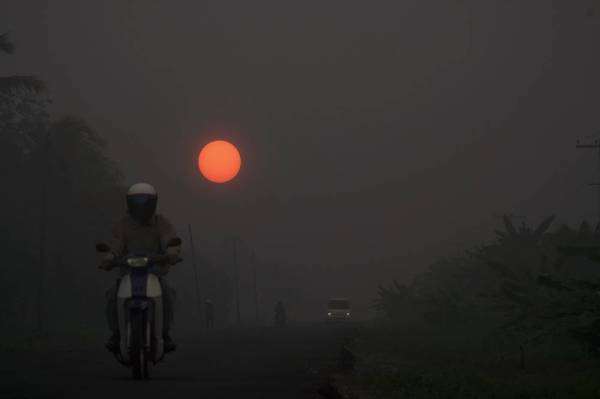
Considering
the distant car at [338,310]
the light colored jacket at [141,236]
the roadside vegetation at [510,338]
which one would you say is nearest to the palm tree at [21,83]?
the roadside vegetation at [510,338]

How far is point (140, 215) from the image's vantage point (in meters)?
11.6

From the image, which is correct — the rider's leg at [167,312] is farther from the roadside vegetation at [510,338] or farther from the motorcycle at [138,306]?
the roadside vegetation at [510,338]

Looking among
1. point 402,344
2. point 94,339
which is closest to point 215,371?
point 402,344

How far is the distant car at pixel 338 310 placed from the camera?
69125 mm

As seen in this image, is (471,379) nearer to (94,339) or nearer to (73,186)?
(94,339)

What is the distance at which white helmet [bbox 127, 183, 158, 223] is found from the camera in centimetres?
1154

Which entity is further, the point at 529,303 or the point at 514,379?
the point at 529,303

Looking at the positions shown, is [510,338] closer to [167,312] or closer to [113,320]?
[167,312]

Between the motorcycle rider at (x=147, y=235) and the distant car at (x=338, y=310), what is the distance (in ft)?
190

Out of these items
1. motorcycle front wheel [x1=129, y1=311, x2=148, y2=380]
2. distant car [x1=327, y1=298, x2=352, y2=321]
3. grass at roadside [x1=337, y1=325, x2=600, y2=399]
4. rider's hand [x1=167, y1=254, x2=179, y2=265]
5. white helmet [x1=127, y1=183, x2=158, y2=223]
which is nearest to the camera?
grass at roadside [x1=337, y1=325, x2=600, y2=399]

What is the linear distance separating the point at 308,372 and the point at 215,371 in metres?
1.53

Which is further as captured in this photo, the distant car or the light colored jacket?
the distant car

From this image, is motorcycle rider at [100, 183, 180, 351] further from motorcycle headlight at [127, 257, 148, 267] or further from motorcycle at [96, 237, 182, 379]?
motorcycle headlight at [127, 257, 148, 267]

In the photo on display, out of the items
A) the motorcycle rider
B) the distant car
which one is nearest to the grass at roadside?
the motorcycle rider
